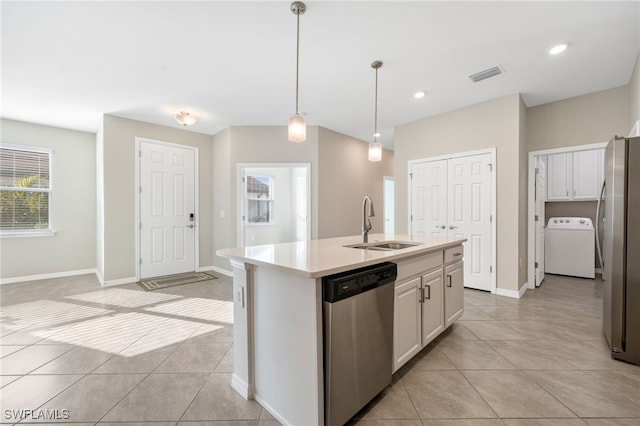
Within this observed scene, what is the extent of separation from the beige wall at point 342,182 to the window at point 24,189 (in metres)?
4.73

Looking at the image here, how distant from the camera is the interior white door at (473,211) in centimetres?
385

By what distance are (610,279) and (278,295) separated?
2629 millimetres

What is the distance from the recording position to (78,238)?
4992 mm

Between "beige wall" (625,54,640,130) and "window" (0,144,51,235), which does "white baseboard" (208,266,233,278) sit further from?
"beige wall" (625,54,640,130)

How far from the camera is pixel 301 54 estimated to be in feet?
8.75

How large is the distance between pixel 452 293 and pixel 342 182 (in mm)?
3331

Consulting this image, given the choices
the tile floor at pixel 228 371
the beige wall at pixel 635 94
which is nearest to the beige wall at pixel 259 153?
the tile floor at pixel 228 371

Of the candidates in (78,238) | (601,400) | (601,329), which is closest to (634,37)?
(601,329)

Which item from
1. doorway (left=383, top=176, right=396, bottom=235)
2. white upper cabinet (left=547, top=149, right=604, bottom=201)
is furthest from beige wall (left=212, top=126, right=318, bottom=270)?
white upper cabinet (left=547, top=149, right=604, bottom=201)

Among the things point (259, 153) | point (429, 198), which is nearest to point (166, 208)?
point (259, 153)

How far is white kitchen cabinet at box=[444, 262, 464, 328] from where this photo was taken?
7.80ft

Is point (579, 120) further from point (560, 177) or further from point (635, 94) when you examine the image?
point (560, 177)

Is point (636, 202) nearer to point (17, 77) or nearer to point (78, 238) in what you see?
point (17, 77)

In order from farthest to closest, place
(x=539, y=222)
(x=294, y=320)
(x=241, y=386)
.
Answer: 1. (x=539, y=222)
2. (x=241, y=386)
3. (x=294, y=320)
